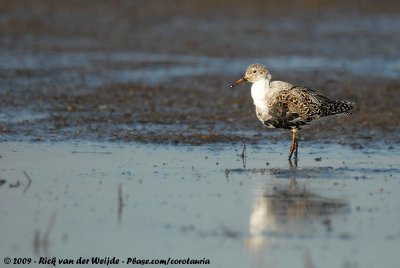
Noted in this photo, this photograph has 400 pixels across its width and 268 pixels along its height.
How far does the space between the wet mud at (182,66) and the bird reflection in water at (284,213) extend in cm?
387

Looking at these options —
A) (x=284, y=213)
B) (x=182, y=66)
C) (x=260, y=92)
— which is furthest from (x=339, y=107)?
(x=182, y=66)

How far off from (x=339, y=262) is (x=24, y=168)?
543cm

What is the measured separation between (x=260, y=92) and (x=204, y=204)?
3845 mm

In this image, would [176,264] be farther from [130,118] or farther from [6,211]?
[130,118]

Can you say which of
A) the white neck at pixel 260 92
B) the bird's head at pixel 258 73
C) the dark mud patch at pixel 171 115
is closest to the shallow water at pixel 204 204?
the white neck at pixel 260 92

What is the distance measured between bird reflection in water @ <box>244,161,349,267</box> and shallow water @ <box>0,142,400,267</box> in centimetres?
1

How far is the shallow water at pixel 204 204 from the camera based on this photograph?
7.52 m

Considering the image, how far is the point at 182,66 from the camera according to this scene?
22.9 meters

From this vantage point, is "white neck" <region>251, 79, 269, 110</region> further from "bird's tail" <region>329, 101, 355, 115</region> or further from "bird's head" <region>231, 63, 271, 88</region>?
"bird's tail" <region>329, 101, 355, 115</region>

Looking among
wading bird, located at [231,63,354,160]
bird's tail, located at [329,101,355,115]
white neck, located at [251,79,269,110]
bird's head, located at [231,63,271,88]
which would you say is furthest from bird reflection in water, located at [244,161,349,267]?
bird's head, located at [231,63,271,88]

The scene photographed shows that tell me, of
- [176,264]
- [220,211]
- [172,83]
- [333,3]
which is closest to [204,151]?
[220,211]

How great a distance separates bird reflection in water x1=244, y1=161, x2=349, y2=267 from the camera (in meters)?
7.75

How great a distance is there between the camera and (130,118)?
15.5 meters

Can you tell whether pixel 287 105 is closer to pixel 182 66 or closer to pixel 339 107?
pixel 339 107
